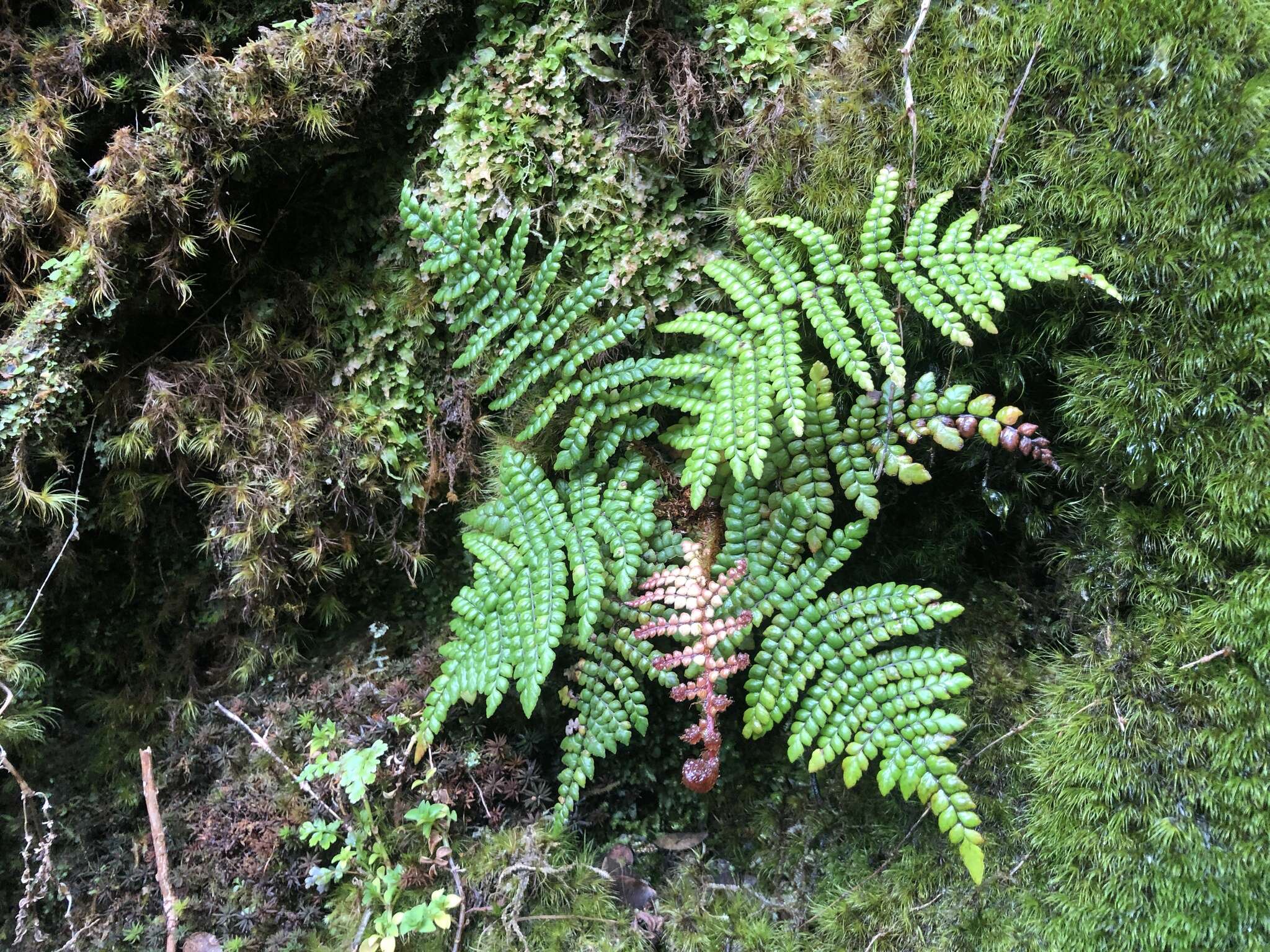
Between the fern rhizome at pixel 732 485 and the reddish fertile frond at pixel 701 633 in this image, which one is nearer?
the fern rhizome at pixel 732 485

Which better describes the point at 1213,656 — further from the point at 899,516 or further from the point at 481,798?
the point at 481,798

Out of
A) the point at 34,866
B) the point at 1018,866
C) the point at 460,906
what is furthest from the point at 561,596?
the point at 34,866

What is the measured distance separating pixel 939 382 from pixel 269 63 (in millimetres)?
2902

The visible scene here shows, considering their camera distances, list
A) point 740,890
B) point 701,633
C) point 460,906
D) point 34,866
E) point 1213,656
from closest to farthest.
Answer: point 1213,656 < point 701,633 < point 460,906 < point 740,890 < point 34,866

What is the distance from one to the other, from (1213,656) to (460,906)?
2.73 meters

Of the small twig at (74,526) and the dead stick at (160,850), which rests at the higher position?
the small twig at (74,526)

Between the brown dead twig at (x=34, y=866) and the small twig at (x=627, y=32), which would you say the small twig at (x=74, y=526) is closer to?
the brown dead twig at (x=34, y=866)

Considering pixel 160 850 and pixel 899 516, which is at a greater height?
pixel 899 516

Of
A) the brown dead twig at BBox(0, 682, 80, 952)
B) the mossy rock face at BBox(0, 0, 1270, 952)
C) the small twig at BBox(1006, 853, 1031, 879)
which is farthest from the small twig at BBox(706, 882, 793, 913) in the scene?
the brown dead twig at BBox(0, 682, 80, 952)

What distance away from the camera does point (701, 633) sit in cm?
244

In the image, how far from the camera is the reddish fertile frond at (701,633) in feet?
7.88

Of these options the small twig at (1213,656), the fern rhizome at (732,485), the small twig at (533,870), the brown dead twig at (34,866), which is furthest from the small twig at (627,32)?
the brown dead twig at (34,866)

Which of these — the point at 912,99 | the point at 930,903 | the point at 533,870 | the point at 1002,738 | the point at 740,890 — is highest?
the point at 912,99

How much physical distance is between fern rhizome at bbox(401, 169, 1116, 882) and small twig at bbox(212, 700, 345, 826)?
454 mm
